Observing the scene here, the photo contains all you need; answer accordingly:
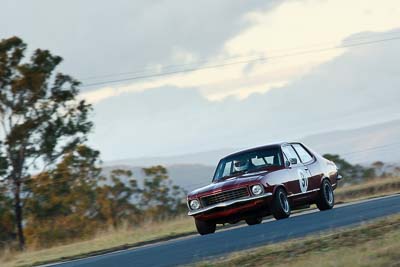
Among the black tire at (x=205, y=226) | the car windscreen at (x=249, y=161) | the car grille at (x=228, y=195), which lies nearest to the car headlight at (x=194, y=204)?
the car grille at (x=228, y=195)

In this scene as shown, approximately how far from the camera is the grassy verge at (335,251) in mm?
10188

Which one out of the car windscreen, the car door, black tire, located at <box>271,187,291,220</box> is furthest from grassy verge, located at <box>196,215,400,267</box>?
the car windscreen

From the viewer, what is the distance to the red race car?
1783 cm

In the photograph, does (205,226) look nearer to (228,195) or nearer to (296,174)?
(228,195)

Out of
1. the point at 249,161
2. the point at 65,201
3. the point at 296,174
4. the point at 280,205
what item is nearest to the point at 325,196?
the point at 296,174

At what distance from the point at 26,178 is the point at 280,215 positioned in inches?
853

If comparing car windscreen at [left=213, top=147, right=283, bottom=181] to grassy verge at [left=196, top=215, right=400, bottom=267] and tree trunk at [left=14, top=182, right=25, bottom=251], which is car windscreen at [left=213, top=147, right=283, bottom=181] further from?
tree trunk at [left=14, top=182, right=25, bottom=251]

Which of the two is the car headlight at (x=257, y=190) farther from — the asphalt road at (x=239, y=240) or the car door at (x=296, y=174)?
the car door at (x=296, y=174)

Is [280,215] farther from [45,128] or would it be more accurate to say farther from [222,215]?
[45,128]

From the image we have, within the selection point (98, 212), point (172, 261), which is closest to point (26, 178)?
point (98, 212)

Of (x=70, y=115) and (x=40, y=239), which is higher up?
(x=70, y=115)

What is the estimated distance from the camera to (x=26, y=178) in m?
38.2

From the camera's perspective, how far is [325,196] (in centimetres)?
1988

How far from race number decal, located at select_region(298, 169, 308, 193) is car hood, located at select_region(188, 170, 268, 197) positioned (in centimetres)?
98
